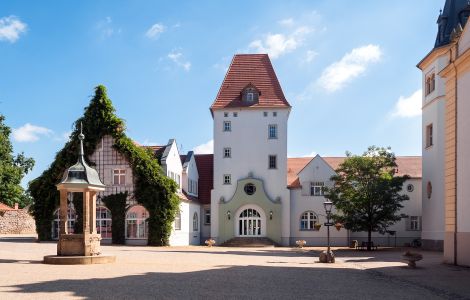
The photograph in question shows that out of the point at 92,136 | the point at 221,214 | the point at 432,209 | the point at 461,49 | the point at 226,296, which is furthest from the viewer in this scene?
the point at 221,214

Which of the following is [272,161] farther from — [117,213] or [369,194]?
[117,213]

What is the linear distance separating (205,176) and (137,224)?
1184cm

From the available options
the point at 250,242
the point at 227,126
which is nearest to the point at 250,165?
the point at 227,126

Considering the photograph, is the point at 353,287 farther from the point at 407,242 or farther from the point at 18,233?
the point at 18,233

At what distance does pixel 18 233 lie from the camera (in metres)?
60.8

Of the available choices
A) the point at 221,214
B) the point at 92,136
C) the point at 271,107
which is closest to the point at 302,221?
the point at 221,214

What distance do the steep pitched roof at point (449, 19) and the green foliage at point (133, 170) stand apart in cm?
1990

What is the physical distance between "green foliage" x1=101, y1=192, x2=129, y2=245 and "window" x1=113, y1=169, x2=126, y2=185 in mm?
929

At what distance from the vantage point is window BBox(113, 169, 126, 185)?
3981 cm

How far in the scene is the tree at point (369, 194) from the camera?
119 feet

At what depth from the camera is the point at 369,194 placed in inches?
1427

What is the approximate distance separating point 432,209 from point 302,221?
35.7ft

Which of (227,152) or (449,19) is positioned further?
(227,152)

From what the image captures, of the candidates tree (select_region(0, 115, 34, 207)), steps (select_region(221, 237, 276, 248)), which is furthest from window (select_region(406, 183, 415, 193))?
tree (select_region(0, 115, 34, 207))
